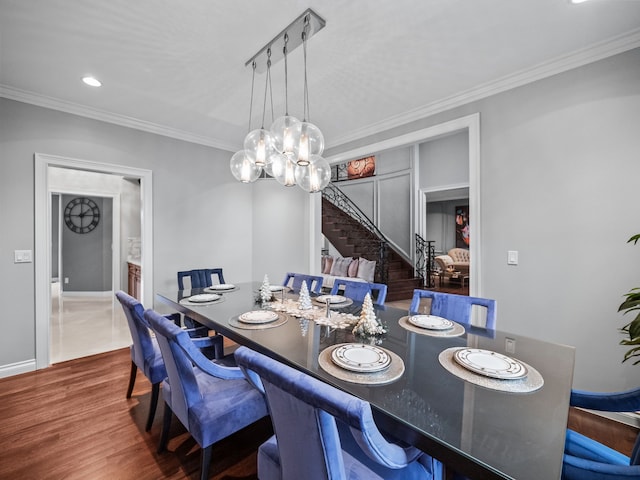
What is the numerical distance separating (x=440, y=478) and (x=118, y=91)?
147 inches

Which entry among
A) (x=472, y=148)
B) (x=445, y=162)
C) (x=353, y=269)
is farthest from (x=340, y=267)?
(x=472, y=148)

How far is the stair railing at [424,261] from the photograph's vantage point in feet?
23.1

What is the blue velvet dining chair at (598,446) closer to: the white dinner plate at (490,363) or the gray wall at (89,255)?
the white dinner plate at (490,363)

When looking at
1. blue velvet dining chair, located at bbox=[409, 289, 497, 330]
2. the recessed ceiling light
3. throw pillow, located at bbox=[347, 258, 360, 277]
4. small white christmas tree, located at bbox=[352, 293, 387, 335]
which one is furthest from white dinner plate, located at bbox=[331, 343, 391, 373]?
throw pillow, located at bbox=[347, 258, 360, 277]

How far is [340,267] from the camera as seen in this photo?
251 inches

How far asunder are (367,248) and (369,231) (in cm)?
78

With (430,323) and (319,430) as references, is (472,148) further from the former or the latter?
(319,430)

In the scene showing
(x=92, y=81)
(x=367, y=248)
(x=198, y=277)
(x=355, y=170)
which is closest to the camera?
(x=92, y=81)

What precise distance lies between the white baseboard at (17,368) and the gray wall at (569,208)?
4452 millimetres

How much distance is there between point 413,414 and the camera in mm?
833

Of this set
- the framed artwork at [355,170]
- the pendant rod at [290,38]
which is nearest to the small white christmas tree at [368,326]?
the pendant rod at [290,38]

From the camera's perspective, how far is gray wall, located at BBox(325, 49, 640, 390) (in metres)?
2.04

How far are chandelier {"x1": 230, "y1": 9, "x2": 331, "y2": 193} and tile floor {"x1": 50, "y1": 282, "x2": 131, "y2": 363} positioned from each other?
285 cm

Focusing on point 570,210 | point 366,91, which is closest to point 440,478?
point 570,210
